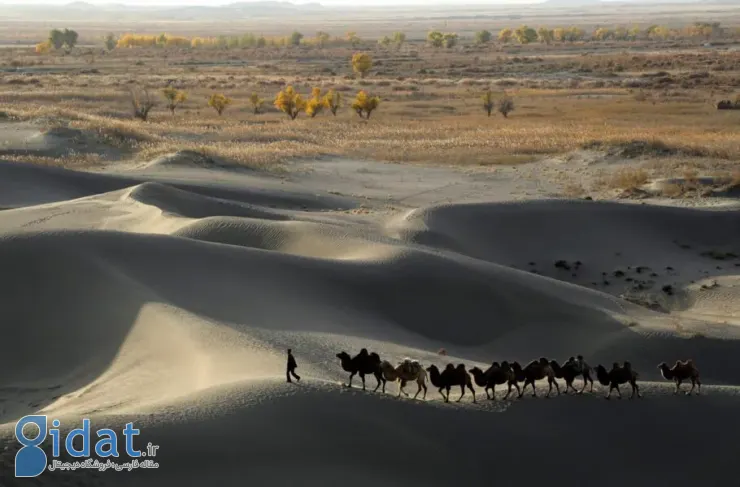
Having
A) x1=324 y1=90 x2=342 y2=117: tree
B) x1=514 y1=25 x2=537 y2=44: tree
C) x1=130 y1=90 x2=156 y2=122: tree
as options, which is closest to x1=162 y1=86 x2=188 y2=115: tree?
x1=130 y1=90 x2=156 y2=122: tree

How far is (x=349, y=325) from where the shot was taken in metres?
13.2

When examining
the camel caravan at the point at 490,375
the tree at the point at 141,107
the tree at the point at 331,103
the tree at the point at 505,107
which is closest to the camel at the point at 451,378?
the camel caravan at the point at 490,375

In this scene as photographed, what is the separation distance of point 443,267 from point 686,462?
Answer: 25.9ft

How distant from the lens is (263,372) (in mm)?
9273

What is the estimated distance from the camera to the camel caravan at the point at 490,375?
27.5 ft

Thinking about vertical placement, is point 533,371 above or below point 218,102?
below

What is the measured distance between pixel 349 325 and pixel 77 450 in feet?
21.8

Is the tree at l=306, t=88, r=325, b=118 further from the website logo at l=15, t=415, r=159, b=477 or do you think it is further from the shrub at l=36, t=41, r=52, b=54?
the shrub at l=36, t=41, r=52, b=54

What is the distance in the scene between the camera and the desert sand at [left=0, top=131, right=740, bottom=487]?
7.71 metres

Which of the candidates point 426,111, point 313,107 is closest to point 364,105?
point 313,107

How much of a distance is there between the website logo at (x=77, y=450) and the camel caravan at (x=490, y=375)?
2206mm

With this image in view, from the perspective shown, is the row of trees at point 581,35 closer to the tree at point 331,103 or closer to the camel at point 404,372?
the tree at point 331,103

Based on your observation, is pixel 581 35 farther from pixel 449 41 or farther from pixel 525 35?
pixel 449 41

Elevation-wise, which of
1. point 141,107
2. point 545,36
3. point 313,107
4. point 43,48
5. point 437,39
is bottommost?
point 141,107
